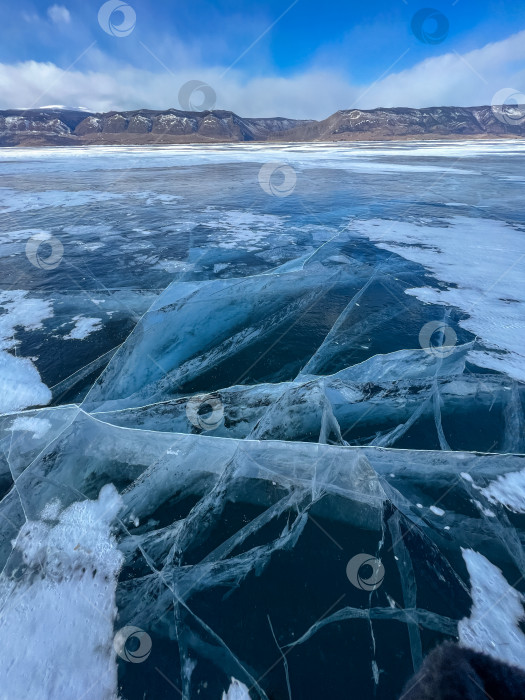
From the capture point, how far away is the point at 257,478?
1.62 meters

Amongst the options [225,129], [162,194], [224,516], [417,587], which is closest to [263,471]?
[224,516]

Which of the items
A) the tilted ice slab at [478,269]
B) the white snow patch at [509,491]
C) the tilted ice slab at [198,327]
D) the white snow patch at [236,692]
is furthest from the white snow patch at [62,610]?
the tilted ice slab at [478,269]

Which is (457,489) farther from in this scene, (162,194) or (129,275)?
(162,194)

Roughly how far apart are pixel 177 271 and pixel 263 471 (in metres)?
2.70

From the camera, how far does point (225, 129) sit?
7644cm

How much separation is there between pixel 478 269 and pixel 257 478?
3.50 metres

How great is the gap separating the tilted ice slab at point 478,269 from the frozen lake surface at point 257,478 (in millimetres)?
31

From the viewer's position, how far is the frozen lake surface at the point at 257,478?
1.09 metres

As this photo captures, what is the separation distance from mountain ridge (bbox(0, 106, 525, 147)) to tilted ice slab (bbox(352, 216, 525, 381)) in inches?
2946

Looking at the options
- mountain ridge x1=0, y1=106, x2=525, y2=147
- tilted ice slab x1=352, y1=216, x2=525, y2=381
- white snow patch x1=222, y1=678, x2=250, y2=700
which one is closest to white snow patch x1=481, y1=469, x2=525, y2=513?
tilted ice slab x1=352, y1=216, x2=525, y2=381

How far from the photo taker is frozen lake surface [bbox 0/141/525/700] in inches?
42.8

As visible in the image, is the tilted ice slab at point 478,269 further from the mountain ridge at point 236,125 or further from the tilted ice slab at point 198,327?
the mountain ridge at point 236,125

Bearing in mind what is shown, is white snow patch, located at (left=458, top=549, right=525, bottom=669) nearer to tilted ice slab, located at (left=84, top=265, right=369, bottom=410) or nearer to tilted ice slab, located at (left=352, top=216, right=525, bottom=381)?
tilted ice slab, located at (left=352, top=216, right=525, bottom=381)

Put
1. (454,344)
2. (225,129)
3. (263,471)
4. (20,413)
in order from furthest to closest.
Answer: (225,129)
(454,344)
(20,413)
(263,471)
